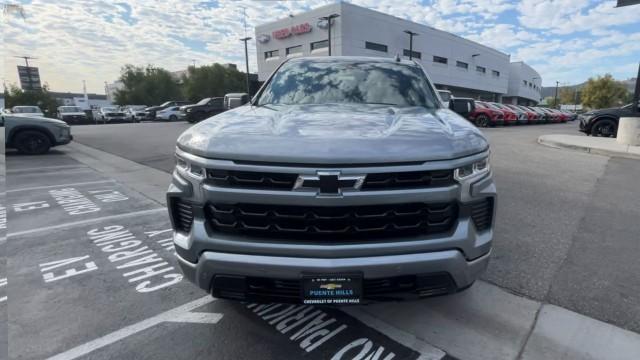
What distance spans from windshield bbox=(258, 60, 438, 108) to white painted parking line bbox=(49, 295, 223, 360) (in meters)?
1.81

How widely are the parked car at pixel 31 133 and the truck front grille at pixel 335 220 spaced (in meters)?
11.5

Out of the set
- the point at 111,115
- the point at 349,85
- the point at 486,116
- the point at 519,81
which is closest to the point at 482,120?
the point at 486,116

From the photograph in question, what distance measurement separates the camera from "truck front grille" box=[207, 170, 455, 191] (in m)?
1.81

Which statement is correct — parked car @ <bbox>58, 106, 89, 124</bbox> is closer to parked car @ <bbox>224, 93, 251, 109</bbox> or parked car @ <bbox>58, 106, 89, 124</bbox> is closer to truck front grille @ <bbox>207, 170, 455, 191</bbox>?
parked car @ <bbox>224, 93, 251, 109</bbox>

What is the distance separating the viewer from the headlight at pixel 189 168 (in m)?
1.94

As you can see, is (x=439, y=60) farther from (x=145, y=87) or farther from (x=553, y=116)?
(x=145, y=87)

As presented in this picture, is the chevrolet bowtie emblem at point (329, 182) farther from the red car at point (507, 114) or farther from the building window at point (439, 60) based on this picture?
the building window at point (439, 60)

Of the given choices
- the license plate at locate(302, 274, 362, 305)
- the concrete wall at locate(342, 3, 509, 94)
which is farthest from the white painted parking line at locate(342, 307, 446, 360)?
the concrete wall at locate(342, 3, 509, 94)

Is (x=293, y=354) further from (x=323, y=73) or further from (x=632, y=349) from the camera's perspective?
(x=323, y=73)

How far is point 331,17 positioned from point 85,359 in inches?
1522

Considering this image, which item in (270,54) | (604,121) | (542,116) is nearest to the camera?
(604,121)

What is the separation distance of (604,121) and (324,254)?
54.2 feet

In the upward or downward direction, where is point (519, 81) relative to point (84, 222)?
upward

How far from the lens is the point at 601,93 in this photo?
194 feet
